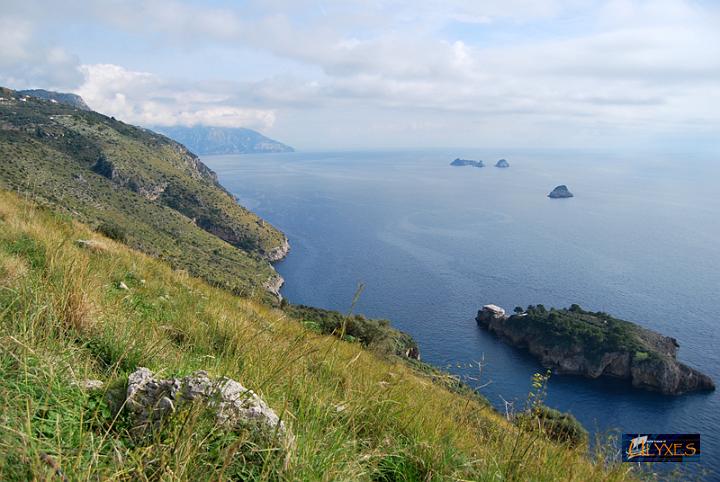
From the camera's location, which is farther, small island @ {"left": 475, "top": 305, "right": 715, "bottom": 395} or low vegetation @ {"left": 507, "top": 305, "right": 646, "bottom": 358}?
low vegetation @ {"left": 507, "top": 305, "right": 646, "bottom": 358}

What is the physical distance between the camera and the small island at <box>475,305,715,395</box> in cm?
5356

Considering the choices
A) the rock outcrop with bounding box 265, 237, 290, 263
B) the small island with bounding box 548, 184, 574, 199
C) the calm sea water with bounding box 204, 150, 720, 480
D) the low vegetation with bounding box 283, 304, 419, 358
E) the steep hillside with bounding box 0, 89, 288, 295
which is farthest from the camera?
the small island with bounding box 548, 184, 574, 199

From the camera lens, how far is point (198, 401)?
2.27 meters

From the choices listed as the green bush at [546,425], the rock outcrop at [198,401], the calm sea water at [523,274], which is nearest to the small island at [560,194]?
the calm sea water at [523,274]

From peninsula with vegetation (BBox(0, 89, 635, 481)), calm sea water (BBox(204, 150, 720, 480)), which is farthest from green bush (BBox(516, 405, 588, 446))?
calm sea water (BBox(204, 150, 720, 480))

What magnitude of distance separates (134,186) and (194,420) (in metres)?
114

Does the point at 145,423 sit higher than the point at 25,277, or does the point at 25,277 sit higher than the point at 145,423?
the point at 25,277

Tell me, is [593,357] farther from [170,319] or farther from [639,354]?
[170,319]

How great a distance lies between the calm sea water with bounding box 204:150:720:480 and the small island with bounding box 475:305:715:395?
1947mm

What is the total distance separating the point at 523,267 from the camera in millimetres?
88562

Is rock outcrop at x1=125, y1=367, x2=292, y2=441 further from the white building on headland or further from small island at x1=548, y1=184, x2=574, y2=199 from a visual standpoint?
small island at x1=548, y1=184, x2=574, y2=199

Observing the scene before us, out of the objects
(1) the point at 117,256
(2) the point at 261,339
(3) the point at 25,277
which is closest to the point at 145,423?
(2) the point at 261,339

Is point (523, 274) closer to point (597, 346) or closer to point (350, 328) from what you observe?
point (597, 346)

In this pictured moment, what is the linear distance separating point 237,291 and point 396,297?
215ft
